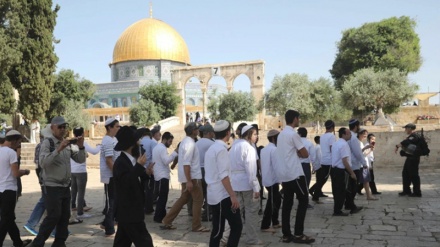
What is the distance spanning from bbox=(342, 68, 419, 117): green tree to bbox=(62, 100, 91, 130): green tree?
2229 centimetres

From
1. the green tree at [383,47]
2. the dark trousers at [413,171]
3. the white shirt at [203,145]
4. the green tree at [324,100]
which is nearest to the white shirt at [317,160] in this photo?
the dark trousers at [413,171]

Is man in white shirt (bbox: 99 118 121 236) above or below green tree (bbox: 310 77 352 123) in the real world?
below

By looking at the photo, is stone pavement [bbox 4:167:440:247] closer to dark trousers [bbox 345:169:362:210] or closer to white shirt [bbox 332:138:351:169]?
dark trousers [bbox 345:169:362:210]

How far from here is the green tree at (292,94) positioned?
3512 cm

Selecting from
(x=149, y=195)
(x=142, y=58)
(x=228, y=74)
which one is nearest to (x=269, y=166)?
(x=149, y=195)

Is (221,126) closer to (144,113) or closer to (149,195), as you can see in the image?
(149,195)

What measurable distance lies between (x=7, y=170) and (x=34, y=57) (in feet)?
68.0

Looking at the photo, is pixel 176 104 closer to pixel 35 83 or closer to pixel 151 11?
pixel 35 83

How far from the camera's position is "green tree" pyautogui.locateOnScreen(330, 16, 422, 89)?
1485 inches

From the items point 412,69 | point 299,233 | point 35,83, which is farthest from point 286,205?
point 412,69

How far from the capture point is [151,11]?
65.0m

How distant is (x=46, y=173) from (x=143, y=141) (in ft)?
9.50

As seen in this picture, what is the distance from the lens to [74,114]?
3434cm

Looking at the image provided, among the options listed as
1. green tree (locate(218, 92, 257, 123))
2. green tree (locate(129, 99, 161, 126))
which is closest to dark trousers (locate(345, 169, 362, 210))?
green tree (locate(218, 92, 257, 123))
